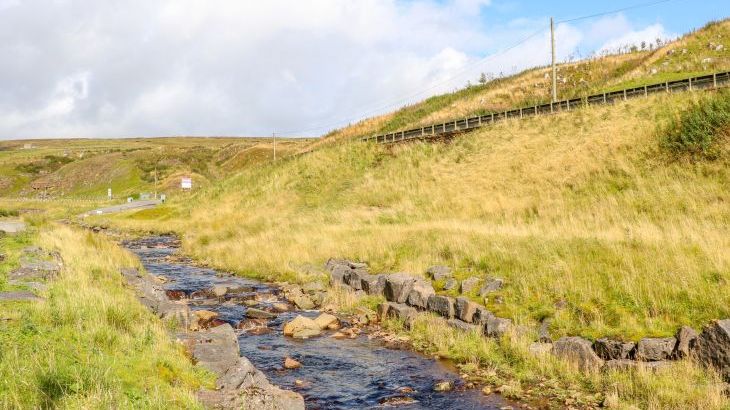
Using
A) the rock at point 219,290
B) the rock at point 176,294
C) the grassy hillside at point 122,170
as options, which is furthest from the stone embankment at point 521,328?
the grassy hillside at point 122,170

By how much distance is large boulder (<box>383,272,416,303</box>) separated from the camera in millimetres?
16359

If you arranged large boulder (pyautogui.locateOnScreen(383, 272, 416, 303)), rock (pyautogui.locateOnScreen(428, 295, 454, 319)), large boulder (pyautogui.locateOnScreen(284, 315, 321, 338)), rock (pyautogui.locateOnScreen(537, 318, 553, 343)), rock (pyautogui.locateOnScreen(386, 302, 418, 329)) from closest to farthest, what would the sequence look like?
rock (pyautogui.locateOnScreen(537, 318, 553, 343))
rock (pyautogui.locateOnScreen(428, 295, 454, 319))
large boulder (pyautogui.locateOnScreen(284, 315, 321, 338))
rock (pyautogui.locateOnScreen(386, 302, 418, 329))
large boulder (pyautogui.locateOnScreen(383, 272, 416, 303))

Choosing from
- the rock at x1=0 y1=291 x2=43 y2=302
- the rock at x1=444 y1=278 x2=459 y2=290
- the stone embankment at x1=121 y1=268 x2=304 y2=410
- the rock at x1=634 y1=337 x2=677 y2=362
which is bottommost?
the rock at x1=634 y1=337 x2=677 y2=362

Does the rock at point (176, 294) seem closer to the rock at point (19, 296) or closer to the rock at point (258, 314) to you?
the rock at point (258, 314)

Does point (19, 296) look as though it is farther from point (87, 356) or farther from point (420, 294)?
point (420, 294)

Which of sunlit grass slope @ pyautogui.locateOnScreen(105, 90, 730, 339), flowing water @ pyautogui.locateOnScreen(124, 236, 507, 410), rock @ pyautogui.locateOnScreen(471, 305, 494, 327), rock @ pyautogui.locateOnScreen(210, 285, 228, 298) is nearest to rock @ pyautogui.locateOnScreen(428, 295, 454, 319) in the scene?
rock @ pyautogui.locateOnScreen(471, 305, 494, 327)

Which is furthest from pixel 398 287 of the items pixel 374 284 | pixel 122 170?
pixel 122 170

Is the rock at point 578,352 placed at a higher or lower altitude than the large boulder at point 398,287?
lower

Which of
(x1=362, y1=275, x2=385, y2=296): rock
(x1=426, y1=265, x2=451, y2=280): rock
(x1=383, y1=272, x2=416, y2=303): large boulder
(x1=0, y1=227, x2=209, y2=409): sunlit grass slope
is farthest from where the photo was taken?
(x1=362, y1=275, x2=385, y2=296): rock

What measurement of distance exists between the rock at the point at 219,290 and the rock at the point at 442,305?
8937mm

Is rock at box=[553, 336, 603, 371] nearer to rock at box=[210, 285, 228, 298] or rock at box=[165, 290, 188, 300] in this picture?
rock at box=[210, 285, 228, 298]

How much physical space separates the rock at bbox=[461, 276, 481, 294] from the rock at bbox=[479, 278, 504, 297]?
1.23 ft

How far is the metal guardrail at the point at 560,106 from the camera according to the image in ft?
104

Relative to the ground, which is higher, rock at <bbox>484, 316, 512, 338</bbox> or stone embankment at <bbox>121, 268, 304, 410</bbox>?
stone embankment at <bbox>121, 268, 304, 410</bbox>
